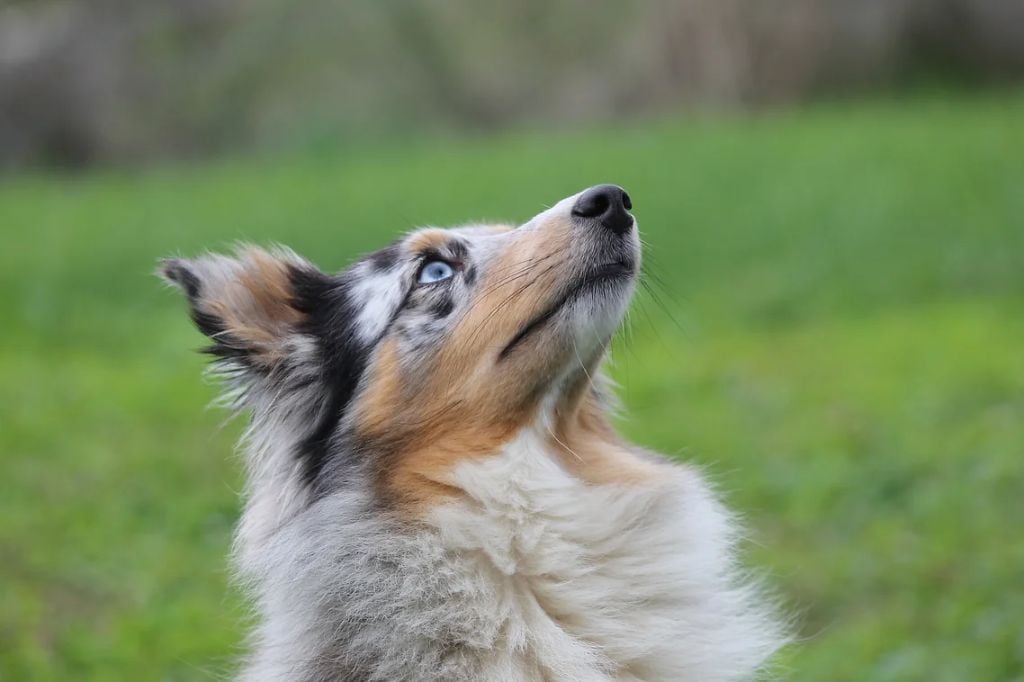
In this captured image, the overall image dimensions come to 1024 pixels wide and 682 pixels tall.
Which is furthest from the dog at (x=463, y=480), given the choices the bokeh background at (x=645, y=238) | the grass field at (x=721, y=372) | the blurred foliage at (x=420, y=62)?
the blurred foliage at (x=420, y=62)

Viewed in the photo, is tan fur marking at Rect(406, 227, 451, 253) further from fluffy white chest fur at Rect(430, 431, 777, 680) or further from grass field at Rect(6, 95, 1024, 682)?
grass field at Rect(6, 95, 1024, 682)

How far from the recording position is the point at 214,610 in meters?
6.11

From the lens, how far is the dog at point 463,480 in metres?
3.66

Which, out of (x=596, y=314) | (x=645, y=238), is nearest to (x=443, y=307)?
(x=596, y=314)

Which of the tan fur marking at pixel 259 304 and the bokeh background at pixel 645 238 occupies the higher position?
the tan fur marking at pixel 259 304

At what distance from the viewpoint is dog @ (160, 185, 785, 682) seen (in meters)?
3.66

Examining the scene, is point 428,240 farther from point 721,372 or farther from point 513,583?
point 721,372

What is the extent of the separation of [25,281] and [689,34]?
16088 millimetres

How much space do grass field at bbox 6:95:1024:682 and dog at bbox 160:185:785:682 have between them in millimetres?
841

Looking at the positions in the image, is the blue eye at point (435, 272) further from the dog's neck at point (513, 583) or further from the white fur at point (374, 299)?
the dog's neck at point (513, 583)

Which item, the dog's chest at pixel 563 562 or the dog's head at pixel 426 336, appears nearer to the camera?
the dog's chest at pixel 563 562

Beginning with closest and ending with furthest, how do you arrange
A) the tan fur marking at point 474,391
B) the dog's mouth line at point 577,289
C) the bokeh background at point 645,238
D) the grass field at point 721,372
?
the tan fur marking at point 474,391, the dog's mouth line at point 577,289, the grass field at point 721,372, the bokeh background at point 645,238

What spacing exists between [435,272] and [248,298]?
64 centimetres

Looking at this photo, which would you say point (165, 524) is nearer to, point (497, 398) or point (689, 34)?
point (497, 398)
